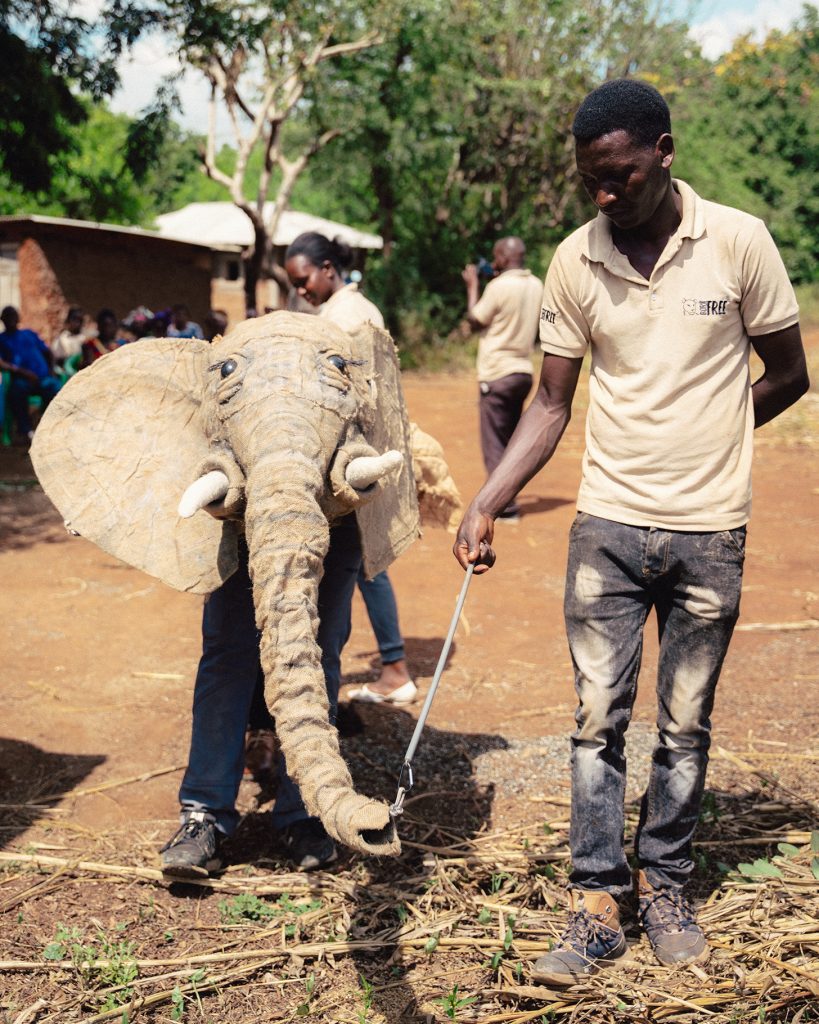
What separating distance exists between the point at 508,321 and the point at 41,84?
5.84 meters

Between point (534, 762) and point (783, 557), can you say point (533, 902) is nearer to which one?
point (534, 762)

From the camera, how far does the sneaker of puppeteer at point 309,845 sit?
142 inches

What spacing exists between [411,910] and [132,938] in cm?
85

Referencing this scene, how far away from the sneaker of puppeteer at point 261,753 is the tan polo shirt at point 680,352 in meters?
2.00

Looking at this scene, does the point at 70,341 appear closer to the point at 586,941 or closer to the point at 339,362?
the point at 339,362

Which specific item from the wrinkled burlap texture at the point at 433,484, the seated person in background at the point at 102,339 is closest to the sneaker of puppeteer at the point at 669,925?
the wrinkled burlap texture at the point at 433,484

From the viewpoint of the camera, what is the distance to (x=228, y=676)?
3.58 m

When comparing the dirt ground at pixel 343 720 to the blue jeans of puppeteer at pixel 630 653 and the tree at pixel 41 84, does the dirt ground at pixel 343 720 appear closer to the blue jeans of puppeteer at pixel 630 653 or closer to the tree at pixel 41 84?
the blue jeans of puppeteer at pixel 630 653

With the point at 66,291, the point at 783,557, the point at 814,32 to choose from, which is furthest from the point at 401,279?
the point at 814,32

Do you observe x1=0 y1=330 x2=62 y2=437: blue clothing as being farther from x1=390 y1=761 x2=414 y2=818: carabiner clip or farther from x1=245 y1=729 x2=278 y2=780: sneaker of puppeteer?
x1=390 y1=761 x2=414 y2=818: carabiner clip

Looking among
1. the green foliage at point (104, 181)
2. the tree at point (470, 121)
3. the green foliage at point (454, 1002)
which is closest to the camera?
the green foliage at point (454, 1002)

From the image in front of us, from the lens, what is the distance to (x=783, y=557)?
8.51 m

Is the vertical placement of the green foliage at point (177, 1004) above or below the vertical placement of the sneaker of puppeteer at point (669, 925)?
below

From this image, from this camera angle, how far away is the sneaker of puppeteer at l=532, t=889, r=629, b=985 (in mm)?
2861
